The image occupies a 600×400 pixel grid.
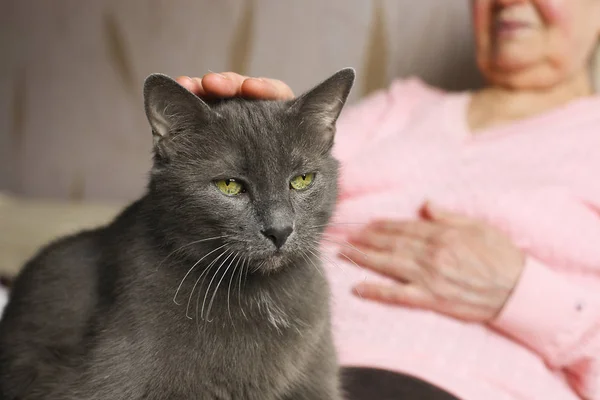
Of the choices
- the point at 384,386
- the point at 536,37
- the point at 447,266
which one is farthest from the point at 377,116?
the point at 384,386

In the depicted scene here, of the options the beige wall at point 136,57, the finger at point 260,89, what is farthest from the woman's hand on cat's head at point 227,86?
the beige wall at point 136,57

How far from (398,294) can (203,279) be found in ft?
1.49

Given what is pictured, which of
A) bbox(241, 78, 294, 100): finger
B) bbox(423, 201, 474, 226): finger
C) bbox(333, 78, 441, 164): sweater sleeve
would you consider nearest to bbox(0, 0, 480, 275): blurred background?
bbox(333, 78, 441, 164): sweater sleeve

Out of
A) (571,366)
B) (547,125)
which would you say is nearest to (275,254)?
(571,366)

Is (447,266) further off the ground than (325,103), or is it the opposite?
(325,103)

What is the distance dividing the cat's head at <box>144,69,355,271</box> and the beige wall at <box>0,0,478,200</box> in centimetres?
99

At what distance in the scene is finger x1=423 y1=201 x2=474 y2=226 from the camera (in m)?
1.14

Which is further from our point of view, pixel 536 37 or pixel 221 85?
pixel 536 37

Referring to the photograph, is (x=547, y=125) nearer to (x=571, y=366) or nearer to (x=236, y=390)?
(x=571, y=366)

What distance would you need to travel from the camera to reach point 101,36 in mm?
2344

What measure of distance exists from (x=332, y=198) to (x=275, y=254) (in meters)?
0.17

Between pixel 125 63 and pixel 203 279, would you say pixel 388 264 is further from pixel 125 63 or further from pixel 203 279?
pixel 125 63

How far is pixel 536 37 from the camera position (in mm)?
1258

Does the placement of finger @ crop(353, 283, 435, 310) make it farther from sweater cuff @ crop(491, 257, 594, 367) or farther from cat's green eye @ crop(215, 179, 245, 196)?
cat's green eye @ crop(215, 179, 245, 196)
